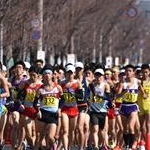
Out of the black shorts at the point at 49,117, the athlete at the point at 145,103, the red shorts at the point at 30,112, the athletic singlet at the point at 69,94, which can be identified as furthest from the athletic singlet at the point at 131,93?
the black shorts at the point at 49,117

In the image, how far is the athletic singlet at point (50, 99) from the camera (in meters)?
17.4

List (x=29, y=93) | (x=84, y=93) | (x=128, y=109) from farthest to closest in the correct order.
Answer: (x=128, y=109)
(x=84, y=93)
(x=29, y=93)

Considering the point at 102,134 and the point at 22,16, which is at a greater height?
the point at 22,16

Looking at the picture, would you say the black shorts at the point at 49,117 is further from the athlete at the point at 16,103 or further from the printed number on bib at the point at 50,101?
the athlete at the point at 16,103

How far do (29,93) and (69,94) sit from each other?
0.99 meters

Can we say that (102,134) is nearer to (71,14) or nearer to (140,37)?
(71,14)

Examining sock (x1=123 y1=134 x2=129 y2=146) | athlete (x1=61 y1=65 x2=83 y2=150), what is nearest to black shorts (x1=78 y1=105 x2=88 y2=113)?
athlete (x1=61 y1=65 x2=83 y2=150)

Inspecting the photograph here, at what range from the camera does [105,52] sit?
6156 cm

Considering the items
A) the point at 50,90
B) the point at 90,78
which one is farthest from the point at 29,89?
the point at 90,78

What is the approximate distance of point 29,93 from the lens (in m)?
18.0

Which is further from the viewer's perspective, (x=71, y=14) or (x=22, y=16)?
(x=71, y=14)

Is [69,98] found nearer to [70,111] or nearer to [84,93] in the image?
[70,111]

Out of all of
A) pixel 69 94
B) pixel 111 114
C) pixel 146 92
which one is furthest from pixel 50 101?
pixel 111 114

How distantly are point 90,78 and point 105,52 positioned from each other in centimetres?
4176
